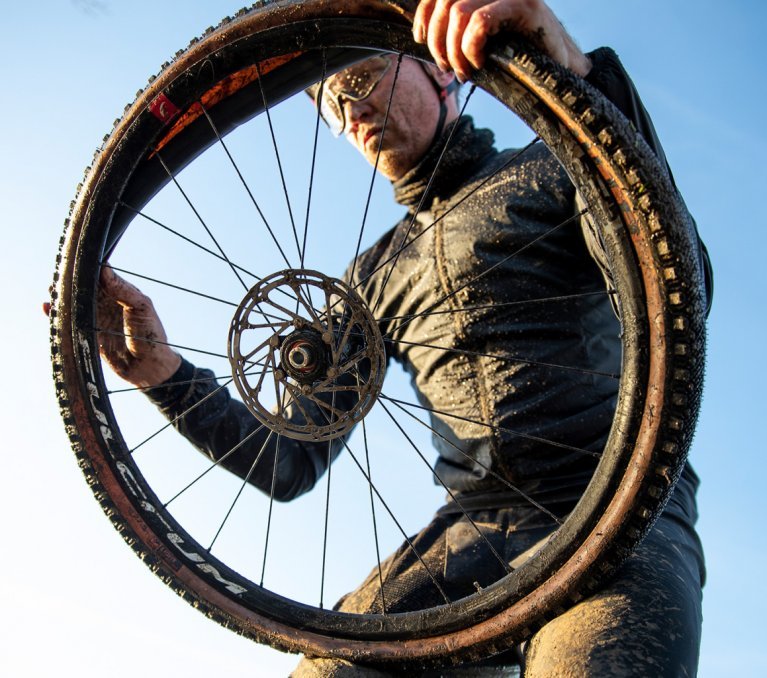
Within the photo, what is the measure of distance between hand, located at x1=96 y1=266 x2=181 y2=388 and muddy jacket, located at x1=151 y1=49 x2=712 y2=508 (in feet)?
0.17

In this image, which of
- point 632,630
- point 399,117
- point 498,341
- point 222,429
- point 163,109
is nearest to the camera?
point 632,630

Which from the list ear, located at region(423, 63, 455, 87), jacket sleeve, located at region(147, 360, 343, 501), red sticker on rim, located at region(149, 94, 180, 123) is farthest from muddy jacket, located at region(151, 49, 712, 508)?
red sticker on rim, located at region(149, 94, 180, 123)

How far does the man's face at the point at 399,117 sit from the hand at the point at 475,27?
34.1 inches

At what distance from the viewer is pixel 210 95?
1.81m

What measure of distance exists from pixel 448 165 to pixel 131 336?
2.89 feet

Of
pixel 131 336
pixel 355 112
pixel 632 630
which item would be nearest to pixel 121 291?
pixel 131 336

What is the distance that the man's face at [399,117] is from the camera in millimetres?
2273

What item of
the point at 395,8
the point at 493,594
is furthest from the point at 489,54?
the point at 493,594

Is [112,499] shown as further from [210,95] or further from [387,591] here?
[210,95]

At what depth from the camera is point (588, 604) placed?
138cm

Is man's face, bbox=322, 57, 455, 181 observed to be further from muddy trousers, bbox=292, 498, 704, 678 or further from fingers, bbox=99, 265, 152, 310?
muddy trousers, bbox=292, 498, 704, 678

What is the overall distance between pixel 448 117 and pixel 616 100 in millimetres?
964

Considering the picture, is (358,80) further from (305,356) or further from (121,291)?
(305,356)

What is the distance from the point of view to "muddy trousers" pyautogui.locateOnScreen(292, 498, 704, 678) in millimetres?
1311
